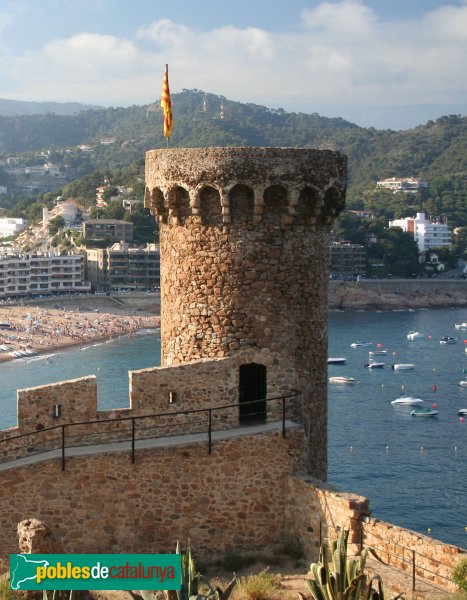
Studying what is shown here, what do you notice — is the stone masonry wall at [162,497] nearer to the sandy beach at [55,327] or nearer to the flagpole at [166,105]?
the flagpole at [166,105]

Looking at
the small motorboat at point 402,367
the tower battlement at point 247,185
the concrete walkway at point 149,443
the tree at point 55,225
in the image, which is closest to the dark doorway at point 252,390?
the concrete walkway at point 149,443

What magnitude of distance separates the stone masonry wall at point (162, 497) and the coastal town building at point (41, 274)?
132256mm

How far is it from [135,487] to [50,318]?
115458 millimetres

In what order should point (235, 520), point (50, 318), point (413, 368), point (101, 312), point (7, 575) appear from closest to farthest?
point (7, 575), point (235, 520), point (413, 368), point (50, 318), point (101, 312)

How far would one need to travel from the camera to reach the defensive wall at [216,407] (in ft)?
34.8

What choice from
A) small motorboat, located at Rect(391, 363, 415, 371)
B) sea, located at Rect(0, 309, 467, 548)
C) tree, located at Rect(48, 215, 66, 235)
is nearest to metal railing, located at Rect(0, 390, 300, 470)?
sea, located at Rect(0, 309, 467, 548)

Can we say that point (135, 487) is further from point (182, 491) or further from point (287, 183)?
point (287, 183)

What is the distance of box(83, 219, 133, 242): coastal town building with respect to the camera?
537ft

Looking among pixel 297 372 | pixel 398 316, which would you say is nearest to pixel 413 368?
pixel 398 316

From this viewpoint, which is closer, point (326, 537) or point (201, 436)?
point (326, 537)

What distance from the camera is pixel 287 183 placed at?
1192cm

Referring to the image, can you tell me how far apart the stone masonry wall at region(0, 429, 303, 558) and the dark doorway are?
2.78 ft

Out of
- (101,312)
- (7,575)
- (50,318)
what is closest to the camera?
(7,575)

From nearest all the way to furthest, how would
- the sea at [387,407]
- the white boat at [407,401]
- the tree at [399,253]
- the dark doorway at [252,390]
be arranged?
the dark doorway at [252,390]
the sea at [387,407]
the white boat at [407,401]
the tree at [399,253]
